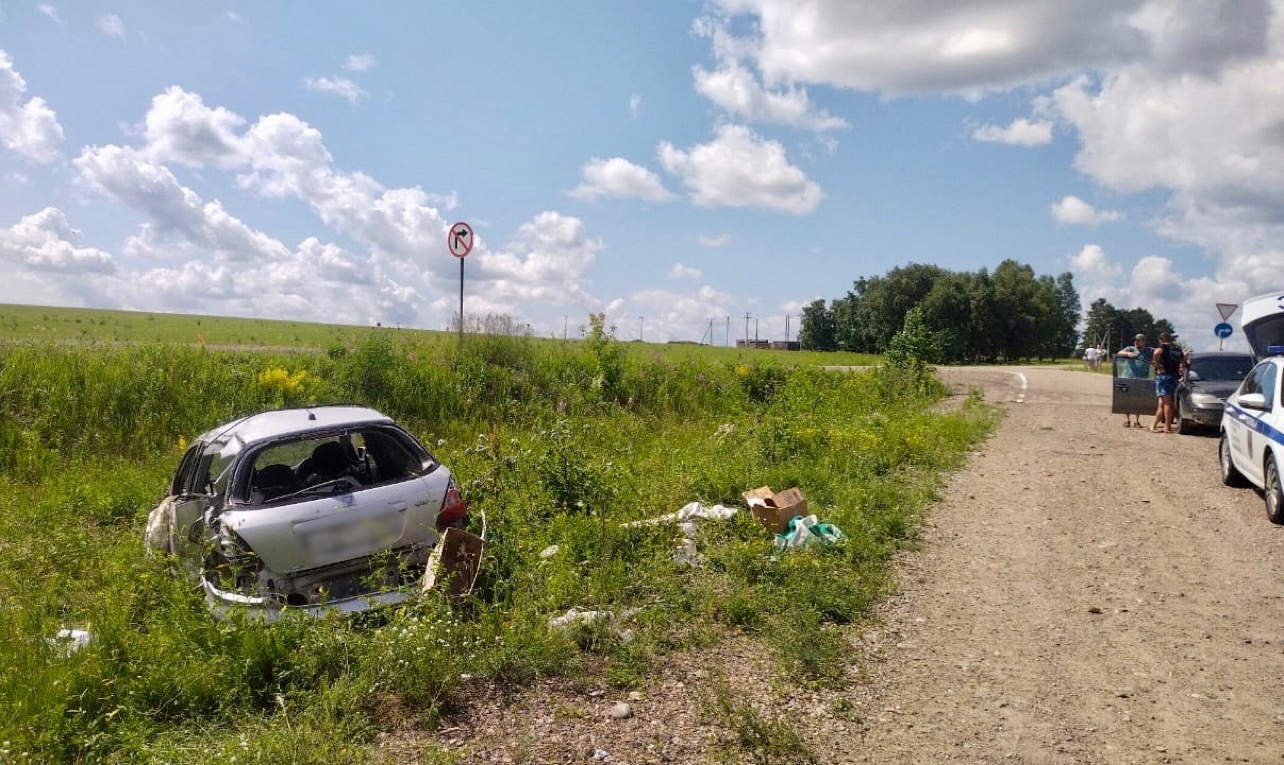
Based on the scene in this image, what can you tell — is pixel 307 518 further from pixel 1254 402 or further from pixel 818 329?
pixel 818 329

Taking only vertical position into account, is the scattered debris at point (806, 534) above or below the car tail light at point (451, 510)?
below

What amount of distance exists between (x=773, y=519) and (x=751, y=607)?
6.04 ft

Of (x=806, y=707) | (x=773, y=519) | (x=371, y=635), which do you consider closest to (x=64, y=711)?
(x=371, y=635)

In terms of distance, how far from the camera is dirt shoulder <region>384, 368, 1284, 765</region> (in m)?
3.97

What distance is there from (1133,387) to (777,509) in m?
11.5

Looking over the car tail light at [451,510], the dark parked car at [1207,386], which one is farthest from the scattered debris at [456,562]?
the dark parked car at [1207,386]

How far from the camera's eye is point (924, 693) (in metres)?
4.57

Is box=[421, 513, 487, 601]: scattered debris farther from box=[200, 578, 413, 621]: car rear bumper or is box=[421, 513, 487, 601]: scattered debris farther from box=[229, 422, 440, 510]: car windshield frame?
box=[229, 422, 440, 510]: car windshield frame

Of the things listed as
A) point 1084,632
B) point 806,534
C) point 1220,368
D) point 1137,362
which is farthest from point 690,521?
point 1220,368

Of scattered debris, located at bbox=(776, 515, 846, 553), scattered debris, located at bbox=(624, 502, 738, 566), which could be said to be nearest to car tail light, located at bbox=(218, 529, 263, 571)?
scattered debris, located at bbox=(624, 502, 738, 566)

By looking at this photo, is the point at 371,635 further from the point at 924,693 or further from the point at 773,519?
the point at 773,519

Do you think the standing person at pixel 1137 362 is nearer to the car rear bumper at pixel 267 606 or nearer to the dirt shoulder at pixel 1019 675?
the dirt shoulder at pixel 1019 675

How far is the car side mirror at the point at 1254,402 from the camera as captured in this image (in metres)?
8.52

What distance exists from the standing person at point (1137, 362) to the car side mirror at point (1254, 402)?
22.8 feet
